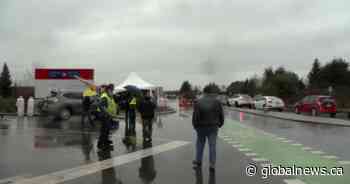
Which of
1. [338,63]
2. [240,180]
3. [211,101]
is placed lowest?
[240,180]

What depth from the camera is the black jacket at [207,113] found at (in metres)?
8.05

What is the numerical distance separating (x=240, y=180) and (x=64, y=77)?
24.2m

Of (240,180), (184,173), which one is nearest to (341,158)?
(240,180)

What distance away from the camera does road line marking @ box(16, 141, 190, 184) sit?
719 cm

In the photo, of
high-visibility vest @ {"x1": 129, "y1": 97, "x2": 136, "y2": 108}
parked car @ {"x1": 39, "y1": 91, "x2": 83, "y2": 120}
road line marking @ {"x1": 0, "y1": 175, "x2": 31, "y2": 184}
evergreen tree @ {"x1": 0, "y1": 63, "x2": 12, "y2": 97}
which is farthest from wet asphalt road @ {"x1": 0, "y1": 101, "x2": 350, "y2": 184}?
evergreen tree @ {"x1": 0, "y1": 63, "x2": 12, "y2": 97}

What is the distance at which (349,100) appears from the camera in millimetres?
39250

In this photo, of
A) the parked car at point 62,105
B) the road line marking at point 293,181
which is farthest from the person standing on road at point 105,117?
the parked car at point 62,105

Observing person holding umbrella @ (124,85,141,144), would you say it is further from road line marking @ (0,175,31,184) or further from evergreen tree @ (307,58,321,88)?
evergreen tree @ (307,58,321,88)

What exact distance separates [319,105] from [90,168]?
77.9 ft

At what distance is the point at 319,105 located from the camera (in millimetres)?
28359

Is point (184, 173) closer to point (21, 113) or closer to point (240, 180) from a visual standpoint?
point (240, 180)

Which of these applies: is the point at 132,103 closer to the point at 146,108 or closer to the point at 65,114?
the point at 146,108

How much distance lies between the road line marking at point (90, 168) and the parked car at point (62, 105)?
11.3 metres

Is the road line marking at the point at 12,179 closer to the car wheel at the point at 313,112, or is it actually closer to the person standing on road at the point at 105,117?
Result: the person standing on road at the point at 105,117
